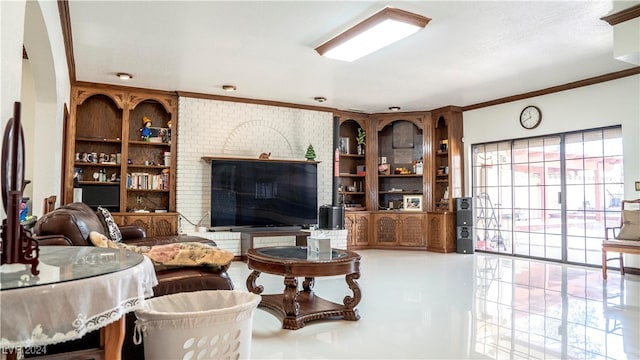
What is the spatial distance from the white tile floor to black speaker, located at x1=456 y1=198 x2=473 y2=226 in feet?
6.47

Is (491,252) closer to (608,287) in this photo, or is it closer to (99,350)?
(608,287)

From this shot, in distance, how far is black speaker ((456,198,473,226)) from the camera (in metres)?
7.83

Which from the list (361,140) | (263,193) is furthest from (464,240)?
(263,193)

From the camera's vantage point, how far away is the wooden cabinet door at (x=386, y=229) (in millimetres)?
8359

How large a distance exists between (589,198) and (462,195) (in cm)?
215

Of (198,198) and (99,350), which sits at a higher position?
(198,198)

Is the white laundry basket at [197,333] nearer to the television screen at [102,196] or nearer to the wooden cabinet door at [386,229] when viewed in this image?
the television screen at [102,196]

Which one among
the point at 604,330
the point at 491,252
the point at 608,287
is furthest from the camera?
the point at 491,252

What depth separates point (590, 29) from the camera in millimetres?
4285

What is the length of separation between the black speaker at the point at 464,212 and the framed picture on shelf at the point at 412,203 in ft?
2.54

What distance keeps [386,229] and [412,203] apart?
2.37 ft

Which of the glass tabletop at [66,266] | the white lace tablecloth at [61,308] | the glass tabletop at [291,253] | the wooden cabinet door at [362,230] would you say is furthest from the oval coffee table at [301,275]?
the wooden cabinet door at [362,230]

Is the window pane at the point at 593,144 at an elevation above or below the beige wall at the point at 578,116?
below

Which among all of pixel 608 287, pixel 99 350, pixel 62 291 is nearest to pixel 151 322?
A: pixel 99 350
